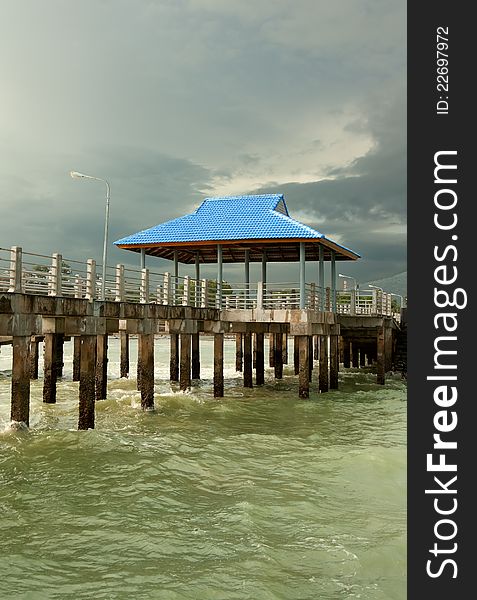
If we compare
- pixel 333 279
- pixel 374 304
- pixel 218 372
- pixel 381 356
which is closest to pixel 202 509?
pixel 218 372

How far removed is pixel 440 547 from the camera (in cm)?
650

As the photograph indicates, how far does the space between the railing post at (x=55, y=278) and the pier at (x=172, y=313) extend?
3 centimetres

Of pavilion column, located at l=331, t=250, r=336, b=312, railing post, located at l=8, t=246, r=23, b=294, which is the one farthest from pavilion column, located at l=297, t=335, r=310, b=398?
railing post, located at l=8, t=246, r=23, b=294

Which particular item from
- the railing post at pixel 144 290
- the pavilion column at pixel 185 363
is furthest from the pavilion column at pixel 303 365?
the railing post at pixel 144 290

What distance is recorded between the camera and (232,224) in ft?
85.3

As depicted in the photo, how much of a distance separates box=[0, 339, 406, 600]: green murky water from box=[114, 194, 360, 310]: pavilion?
315 inches

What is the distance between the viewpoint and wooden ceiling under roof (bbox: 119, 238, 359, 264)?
25.1m

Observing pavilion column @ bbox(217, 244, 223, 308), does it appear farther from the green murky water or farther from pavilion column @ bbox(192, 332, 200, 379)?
the green murky water

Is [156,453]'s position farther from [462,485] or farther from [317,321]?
[317,321]

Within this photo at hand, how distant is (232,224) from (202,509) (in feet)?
55.9

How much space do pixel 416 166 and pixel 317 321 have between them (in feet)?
54.3

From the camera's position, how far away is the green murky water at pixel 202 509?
25.4 ft

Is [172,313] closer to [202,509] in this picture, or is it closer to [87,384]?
[87,384]

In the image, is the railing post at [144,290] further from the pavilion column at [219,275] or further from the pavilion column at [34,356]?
the pavilion column at [34,356]
